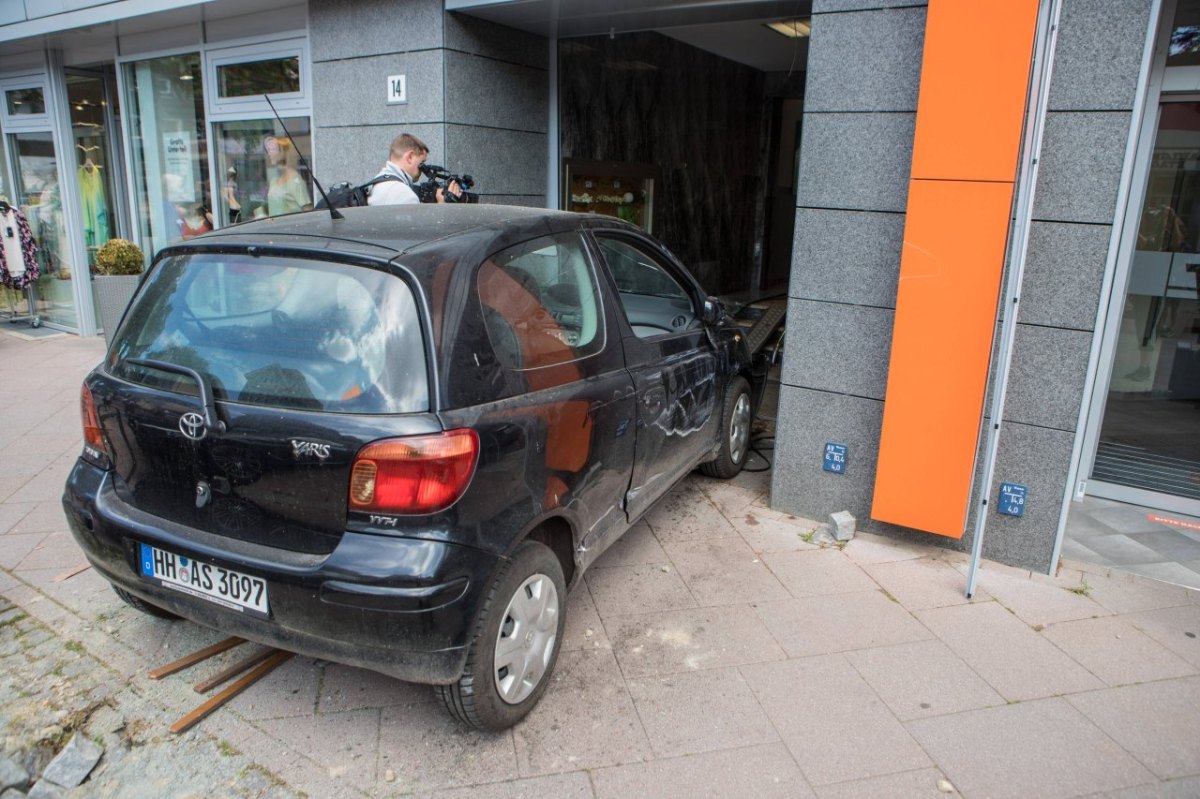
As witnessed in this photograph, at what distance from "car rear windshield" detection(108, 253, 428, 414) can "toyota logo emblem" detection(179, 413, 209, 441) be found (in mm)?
109

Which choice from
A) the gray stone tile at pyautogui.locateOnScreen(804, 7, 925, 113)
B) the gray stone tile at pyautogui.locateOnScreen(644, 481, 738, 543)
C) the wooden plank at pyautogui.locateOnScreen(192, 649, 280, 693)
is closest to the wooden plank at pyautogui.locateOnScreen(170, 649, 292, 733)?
the wooden plank at pyautogui.locateOnScreen(192, 649, 280, 693)

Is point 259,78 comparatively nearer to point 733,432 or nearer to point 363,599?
point 733,432

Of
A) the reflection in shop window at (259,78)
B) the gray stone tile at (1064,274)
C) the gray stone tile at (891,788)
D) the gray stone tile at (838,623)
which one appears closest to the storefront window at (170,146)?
the reflection in shop window at (259,78)

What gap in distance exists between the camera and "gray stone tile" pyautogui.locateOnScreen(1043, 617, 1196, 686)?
332 centimetres

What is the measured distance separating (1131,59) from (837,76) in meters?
1.32

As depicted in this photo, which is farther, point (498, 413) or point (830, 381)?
point (830, 381)

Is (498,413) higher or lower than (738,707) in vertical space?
higher

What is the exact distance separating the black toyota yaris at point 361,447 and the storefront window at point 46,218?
9.40m

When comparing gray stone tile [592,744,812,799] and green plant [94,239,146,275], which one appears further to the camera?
green plant [94,239,146,275]

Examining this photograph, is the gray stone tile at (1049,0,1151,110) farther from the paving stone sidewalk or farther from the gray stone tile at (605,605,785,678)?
the gray stone tile at (605,605,785,678)

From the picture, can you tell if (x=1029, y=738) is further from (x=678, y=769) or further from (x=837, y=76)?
(x=837, y=76)

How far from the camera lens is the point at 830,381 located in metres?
4.54

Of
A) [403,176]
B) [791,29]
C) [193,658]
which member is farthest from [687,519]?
[791,29]

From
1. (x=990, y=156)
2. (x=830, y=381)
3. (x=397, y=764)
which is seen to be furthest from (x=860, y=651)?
(x=990, y=156)
